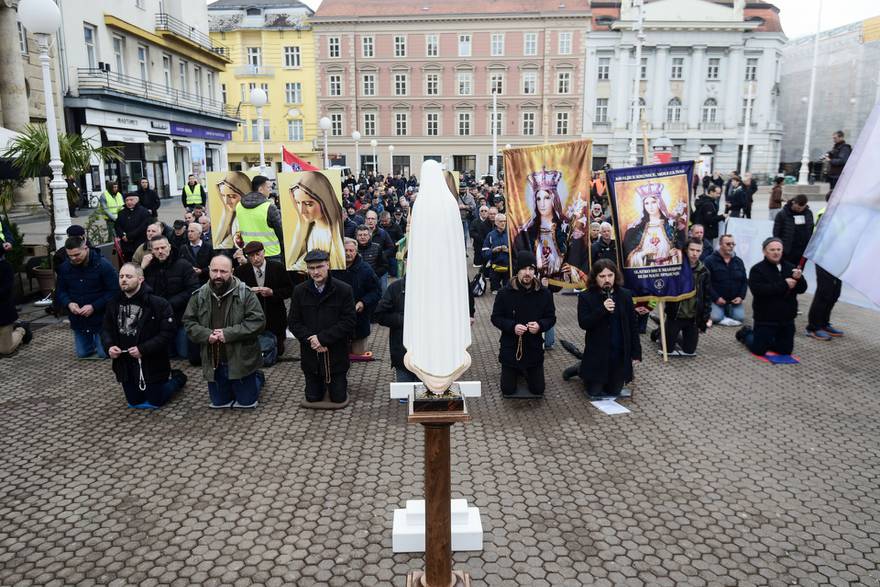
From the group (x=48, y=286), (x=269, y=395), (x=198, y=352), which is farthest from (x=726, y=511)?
(x=48, y=286)

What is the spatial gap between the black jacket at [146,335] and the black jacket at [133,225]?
18.3 ft

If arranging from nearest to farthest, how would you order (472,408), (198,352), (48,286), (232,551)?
(232,551) < (472,408) < (198,352) < (48,286)

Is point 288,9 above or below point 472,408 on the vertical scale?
above

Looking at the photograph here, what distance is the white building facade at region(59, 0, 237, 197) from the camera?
26.1m

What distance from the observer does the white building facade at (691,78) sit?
54.1m

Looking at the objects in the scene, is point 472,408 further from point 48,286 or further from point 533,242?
point 48,286

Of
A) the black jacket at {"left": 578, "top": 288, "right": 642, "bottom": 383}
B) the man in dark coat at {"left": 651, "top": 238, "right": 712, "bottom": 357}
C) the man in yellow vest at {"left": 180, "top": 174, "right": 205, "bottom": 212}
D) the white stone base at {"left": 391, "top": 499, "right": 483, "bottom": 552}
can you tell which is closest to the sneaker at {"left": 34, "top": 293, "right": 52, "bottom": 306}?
the man in yellow vest at {"left": 180, "top": 174, "right": 205, "bottom": 212}

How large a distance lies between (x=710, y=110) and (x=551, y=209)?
2161 inches

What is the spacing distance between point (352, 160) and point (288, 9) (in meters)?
14.3

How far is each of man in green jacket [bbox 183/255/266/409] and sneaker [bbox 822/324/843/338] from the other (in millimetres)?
8465

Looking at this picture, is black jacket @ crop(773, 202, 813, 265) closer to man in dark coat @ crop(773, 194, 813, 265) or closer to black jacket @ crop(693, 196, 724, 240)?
man in dark coat @ crop(773, 194, 813, 265)

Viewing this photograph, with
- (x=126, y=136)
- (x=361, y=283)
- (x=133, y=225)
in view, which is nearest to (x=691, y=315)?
(x=361, y=283)

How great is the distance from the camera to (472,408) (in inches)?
277

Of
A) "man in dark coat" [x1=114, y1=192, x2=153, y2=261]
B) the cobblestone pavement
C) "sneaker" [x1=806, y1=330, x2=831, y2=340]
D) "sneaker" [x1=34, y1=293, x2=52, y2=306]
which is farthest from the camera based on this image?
"man in dark coat" [x1=114, y1=192, x2=153, y2=261]
